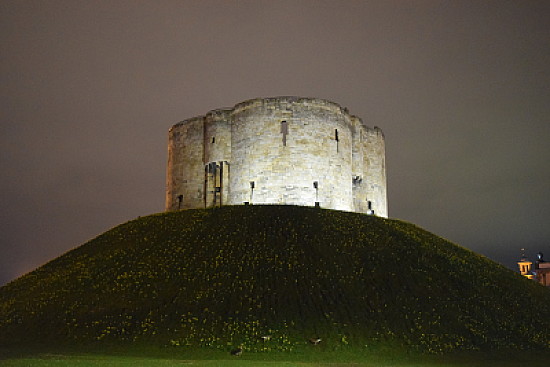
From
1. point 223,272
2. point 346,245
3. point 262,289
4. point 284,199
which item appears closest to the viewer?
point 262,289

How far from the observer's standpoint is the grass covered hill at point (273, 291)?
22.2 meters

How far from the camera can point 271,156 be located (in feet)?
124

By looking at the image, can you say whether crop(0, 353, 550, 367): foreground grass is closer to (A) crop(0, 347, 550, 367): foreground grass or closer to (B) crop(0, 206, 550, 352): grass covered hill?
(A) crop(0, 347, 550, 367): foreground grass

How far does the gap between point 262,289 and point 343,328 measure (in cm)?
451

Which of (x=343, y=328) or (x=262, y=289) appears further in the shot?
(x=262, y=289)

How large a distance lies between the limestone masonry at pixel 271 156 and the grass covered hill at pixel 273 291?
3050 millimetres

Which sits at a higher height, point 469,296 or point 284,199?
point 284,199

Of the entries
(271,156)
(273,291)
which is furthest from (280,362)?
(271,156)

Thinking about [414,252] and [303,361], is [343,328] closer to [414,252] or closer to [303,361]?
[303,361]

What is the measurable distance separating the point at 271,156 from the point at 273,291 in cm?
1459

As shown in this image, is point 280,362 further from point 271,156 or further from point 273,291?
point 271,156

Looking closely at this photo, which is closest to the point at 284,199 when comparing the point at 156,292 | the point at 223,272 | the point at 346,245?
the point at 346,245

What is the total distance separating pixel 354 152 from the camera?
146ft

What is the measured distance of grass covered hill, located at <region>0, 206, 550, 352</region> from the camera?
22.2m
